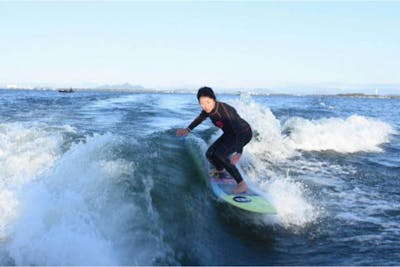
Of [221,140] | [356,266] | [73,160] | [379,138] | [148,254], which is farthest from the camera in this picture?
[379,138]

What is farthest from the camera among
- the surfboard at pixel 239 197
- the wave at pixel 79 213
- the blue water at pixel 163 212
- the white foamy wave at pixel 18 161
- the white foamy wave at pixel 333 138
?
the white foamy wave at pixel 333 138

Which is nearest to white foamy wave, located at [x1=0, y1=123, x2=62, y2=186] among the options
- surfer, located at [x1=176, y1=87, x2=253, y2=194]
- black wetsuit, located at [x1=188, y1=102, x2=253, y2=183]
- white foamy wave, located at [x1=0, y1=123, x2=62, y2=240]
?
white foamy wave, located at [x1=0, y1=123, x2=62, y2=240]

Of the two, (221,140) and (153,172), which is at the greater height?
(221,140)

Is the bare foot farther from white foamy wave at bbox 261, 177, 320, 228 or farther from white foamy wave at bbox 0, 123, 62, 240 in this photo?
white foamy wave at bbox 0, 123, 62, 240

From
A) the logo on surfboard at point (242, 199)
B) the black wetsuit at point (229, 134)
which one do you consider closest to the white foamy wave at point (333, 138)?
the black wetsuit at point (229, 134)

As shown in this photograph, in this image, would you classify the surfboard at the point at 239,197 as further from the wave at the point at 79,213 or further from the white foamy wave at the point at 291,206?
the wave at the point at 79,213

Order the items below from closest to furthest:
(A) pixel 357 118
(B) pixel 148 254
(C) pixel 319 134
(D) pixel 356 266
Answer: (B) pixel 148 254
(D) pixel 356 266
(C) pixel 319 134
(A) pixel 357 118

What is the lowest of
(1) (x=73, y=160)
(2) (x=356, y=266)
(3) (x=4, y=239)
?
(2) (x=356, y=266)

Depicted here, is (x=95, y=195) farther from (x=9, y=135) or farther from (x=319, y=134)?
(x=319, y=134)

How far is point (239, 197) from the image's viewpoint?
8.33 metres

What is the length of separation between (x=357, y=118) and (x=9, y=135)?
19.4m

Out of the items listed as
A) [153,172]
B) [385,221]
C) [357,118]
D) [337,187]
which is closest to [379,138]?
[357,118]

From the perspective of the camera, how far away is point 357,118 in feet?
80.4

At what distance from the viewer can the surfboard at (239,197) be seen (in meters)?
7.86
